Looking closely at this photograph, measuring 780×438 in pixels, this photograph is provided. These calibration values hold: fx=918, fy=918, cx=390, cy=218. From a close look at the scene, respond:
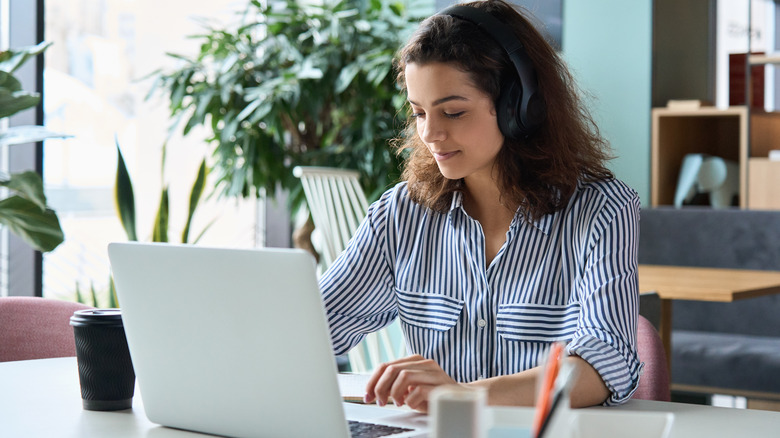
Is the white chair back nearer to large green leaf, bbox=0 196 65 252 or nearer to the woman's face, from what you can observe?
large green leaf, bbox=0 196 65 252

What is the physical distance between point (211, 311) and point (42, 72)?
243 cm

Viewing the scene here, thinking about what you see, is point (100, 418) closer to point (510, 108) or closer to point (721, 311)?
point (510, 108)

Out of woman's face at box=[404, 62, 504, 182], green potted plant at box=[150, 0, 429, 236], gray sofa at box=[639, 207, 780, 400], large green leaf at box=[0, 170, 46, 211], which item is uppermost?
green potted plant at box=[150, 0, 429, 236]

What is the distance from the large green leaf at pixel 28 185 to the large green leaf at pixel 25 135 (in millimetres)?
76

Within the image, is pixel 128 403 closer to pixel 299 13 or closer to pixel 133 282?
pixel 133 282

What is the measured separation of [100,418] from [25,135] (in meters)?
1.14

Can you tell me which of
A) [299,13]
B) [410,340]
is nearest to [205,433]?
[410,340]

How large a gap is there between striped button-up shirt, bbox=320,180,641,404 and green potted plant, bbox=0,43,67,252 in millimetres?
849

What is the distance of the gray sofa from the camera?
3.08 metres

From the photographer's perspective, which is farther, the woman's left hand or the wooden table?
the wooden table

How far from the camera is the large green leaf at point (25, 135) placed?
203 centimetres

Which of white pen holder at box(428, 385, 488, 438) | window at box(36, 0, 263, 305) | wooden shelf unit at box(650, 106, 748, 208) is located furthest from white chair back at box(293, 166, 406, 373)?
white pen holder at box(428, 385, 488, 438)

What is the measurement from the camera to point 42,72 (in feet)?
10.1

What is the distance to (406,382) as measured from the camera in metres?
1.05
